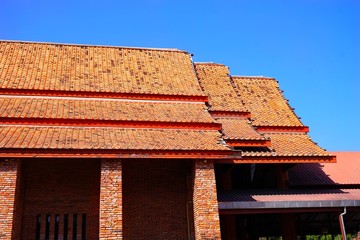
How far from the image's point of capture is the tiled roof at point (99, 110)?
1171 centimetres

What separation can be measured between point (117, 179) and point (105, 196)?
1.75 ft

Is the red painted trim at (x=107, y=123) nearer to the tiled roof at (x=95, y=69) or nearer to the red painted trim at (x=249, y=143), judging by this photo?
the red painted trim at (x=249, y=143)

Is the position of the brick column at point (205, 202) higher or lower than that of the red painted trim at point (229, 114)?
lower

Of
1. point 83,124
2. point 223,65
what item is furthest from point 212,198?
point 223,65

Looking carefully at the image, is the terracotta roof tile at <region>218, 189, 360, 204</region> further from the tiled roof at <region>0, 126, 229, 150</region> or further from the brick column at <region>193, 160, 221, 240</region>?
the tiled roof at <region>0, 126, 229, 150</region>

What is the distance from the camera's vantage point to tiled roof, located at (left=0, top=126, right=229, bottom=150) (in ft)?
33.9

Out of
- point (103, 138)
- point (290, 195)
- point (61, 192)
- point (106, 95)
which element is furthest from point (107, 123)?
point (290, 195)

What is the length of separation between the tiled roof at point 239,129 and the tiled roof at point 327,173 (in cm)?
233

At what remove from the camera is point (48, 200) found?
11.5m

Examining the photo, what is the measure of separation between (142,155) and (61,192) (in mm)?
2936

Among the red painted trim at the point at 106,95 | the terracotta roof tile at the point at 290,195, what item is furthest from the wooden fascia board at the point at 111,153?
the red painted trim at the point at 106,95

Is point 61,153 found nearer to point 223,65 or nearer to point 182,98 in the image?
point 182,98

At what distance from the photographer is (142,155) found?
1057cm

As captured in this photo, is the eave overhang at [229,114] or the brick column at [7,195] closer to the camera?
the brick column at [7,195]
